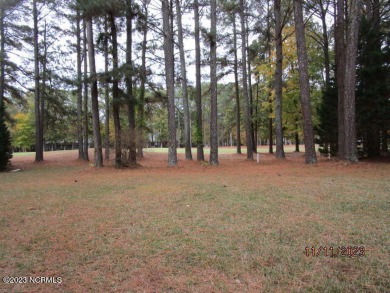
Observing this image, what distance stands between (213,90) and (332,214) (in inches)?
381

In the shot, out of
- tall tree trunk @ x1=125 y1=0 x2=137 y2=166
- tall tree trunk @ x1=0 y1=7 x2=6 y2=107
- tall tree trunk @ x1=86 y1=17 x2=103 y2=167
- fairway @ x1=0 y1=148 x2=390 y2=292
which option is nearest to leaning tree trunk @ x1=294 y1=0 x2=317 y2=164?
fairway @ x1=0 y1=148 x2=390 y2=292

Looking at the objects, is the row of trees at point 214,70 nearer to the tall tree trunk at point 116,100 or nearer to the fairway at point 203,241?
the tall tree trunk at point 116,100

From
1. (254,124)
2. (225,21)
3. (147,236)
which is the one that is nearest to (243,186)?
(147,236)

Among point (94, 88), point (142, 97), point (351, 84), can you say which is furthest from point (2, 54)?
point (351, 84)

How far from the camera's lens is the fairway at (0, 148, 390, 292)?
7.86 ft

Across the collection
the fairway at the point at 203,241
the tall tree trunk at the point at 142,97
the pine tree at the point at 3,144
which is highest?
the tall tree trunk at the point at 142,97

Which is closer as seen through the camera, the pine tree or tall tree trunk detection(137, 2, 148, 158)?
tall tree trunk detection(137, 2, 148, 158)

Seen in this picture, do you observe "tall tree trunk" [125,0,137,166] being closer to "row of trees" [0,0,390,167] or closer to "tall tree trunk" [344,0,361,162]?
"row of trees" [0,0,390,167]

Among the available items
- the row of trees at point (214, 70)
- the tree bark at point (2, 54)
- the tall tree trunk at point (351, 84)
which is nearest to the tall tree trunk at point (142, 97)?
the row of trees at point (214, 70)

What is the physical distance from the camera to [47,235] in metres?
3.71

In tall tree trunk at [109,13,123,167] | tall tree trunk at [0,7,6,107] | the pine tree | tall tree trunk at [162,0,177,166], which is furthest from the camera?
tall tree trunk at [0,7,6,107]

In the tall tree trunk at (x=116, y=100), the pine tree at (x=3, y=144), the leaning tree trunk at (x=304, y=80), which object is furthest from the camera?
the pine tree at (x=3, y=144)

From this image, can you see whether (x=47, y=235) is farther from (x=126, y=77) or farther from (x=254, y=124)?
(x=254, y=124)

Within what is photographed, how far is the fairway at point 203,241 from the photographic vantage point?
2395 millimetres
